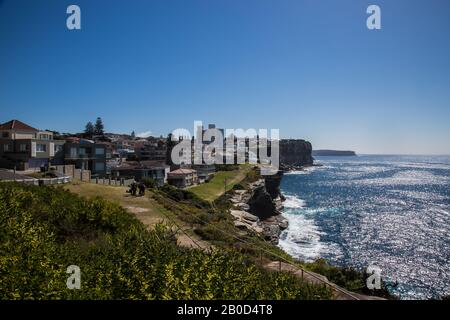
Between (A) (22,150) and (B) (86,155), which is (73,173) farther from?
(B) (86,155)

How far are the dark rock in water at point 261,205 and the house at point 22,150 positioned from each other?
38204 millimetres

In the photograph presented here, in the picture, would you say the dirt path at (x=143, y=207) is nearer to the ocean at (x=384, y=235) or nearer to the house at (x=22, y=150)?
the house at (x=22, y=150)

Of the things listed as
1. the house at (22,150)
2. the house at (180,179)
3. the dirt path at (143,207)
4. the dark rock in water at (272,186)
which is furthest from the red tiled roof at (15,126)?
the dark rock in water at (272,186)

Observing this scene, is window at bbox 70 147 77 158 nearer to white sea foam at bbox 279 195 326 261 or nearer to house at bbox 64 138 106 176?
house at bbox 64 138 106 176

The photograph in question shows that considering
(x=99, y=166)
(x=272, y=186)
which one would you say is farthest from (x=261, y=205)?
(x=99, y=166)

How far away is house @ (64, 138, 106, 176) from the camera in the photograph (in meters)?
50.9

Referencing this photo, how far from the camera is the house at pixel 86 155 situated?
50.9m

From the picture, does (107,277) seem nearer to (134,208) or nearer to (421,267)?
(134,208)

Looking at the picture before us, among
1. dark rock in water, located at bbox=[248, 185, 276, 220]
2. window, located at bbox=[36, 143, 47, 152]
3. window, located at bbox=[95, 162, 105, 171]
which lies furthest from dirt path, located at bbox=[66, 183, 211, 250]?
dark rock in water, located at bbox=[248, 185, 276, 220]

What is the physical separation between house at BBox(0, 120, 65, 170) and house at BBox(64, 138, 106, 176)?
6.16ft

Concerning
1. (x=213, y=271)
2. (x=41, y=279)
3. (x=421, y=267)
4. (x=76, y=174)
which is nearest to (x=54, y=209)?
(x=41, y=279)

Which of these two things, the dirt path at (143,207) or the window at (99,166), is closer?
the dirt path at (143,207)

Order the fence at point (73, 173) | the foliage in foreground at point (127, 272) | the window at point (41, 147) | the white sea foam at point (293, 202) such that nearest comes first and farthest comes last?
the foliage in foreground at point (127, 272)
the fence at point (73, 173)
the window at point (41, 147)
the white sea foam at point (293, 202)

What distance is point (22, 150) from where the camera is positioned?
44594 mm
